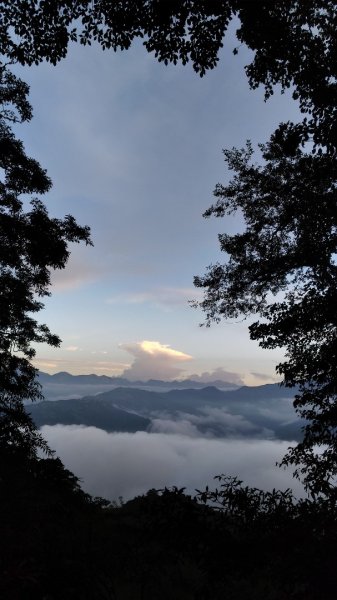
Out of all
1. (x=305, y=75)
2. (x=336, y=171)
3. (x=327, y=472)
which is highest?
(x=305, y=75)

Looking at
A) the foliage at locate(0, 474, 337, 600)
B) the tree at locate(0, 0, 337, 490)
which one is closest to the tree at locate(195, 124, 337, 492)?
the tree at locate(0, 0, 337, 490)

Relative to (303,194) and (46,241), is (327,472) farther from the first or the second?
(46,241)

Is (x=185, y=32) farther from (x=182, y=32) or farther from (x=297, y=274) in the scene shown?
(x=297, y=274)

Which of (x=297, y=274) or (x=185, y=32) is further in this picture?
(x=297, y=274)

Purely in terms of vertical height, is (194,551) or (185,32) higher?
(185,32)

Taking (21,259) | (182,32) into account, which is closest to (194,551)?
(182,32)

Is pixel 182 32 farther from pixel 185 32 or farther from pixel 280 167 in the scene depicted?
pixel 280 167

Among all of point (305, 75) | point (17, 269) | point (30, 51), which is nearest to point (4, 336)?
point (17, 269)

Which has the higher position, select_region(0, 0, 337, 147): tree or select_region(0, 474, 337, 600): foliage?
select_region(0, 0, 337, 147): tree

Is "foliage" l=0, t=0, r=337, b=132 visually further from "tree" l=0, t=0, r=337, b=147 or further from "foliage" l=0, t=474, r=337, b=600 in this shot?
"foliage" l=0, t=474, r=337, b=600

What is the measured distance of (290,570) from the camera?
173 inches

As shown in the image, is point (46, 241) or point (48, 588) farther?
point (46, 241)

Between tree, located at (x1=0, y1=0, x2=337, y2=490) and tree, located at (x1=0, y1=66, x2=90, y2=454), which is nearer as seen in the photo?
tree, located at (x1=0, y1=0, x2=337, y2=490)

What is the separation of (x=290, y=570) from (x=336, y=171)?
765cm
